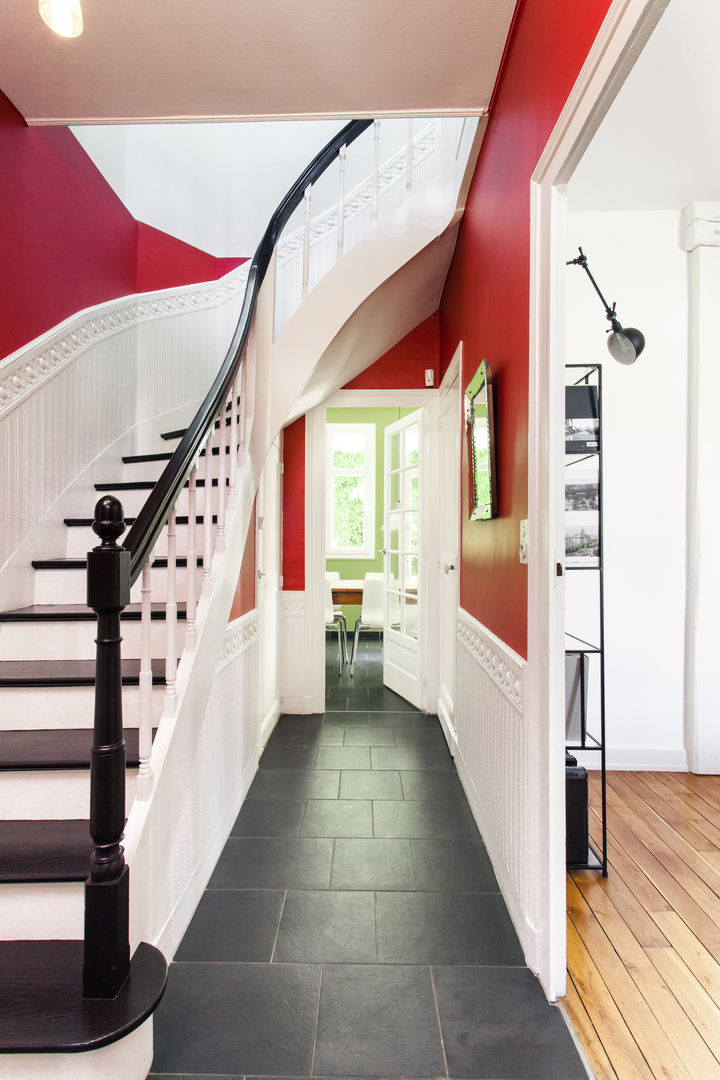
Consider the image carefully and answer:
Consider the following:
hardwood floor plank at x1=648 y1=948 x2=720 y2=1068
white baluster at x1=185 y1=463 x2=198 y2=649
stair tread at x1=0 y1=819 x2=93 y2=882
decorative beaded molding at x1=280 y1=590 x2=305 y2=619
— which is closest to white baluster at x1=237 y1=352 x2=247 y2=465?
white baluster at x1=185 y1=463 x2=198 y2=649

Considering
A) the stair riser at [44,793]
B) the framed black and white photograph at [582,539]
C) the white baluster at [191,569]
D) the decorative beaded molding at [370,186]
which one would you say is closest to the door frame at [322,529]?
the decorative beaded molding at [370,186]

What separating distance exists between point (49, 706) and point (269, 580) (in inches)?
71.0

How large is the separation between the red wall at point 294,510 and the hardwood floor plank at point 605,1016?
8.76 ft

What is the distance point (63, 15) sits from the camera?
5.26ft

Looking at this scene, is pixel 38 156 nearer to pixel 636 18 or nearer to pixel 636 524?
pixel 636 18

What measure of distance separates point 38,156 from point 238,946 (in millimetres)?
3193

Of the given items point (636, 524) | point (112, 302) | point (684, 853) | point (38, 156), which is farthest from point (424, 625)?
point (38, 156)

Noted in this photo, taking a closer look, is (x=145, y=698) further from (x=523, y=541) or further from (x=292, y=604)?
(x=292, y=604)

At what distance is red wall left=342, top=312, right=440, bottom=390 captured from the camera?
158 inches

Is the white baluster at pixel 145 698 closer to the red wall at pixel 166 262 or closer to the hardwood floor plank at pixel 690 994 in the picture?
the hardwood floor plank at pixel 690 994

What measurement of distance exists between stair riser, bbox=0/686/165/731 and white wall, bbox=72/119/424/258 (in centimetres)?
327

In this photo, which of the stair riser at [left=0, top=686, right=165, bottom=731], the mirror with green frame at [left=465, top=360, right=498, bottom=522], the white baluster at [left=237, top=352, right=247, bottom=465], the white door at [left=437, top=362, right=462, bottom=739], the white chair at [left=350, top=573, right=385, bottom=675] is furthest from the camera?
the white chair at [left=350, top=573, right=385, bottom=675]

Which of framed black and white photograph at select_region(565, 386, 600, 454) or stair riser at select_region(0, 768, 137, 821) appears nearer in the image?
stair riser at select_region(0, 768, 137, 821)

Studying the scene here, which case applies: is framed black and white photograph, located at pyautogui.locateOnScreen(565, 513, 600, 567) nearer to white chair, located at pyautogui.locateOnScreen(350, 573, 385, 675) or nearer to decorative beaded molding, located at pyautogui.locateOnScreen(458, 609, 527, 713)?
decorative beaded molding, located at pyautogui.locateOnScreen(458, 609, 527, 713)
